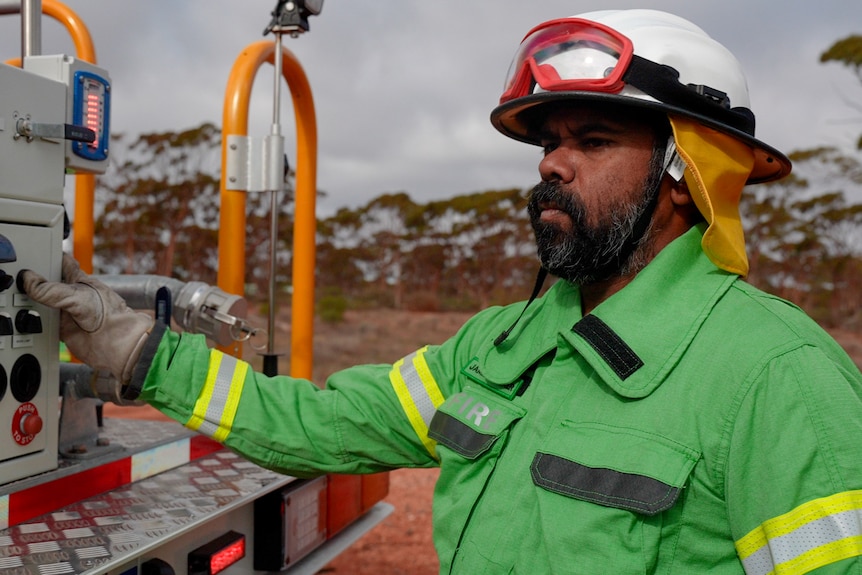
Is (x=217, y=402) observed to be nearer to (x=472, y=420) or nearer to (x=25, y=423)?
(x=25, y=423)

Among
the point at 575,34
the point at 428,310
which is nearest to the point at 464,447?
the point at 575,34

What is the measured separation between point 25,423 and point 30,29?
1.07 m

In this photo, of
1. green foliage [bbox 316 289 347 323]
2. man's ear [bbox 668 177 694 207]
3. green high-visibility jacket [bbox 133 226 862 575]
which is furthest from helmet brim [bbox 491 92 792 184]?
green foliage [bbox 316 289 347 323]

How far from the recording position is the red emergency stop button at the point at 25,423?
184 cm

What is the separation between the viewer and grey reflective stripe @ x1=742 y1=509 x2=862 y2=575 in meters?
1.20

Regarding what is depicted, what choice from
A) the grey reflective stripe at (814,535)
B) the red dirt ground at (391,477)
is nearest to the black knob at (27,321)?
the grey reflective stripe at (814,535)

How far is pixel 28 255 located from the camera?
71.9 inches

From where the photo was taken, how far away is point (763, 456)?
1.29 m

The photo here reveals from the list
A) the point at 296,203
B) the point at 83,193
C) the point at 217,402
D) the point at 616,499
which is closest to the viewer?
the point at 616,499

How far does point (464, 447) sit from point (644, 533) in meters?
0.46

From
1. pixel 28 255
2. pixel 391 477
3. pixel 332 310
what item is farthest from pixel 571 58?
pixel 332 310

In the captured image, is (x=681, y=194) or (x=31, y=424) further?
(x=31, y=424)

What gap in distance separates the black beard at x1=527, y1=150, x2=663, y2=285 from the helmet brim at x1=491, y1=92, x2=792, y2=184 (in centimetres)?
16

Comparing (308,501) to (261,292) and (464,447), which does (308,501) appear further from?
(261,292)
